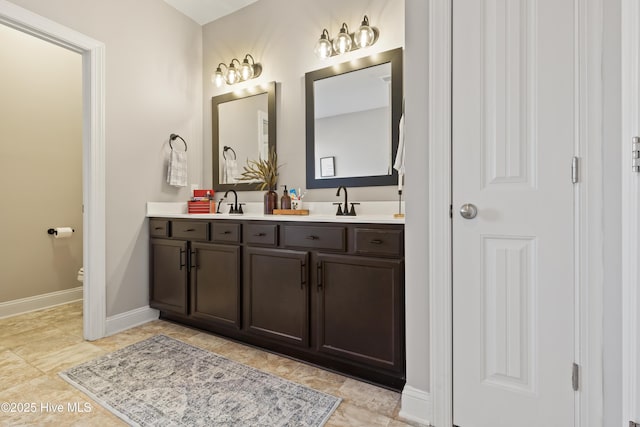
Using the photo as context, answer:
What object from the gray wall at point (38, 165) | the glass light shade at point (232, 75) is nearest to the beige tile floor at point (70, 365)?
the gray wall at point (38, 165)

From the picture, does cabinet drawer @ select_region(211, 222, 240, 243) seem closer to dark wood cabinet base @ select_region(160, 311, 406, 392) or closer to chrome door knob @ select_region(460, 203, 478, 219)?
dark wood cabinet base @ select_region(160, 311, 406, 392)

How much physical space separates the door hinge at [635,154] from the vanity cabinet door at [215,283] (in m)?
2.01

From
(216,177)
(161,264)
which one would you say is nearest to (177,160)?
(216,177)

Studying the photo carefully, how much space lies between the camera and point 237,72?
2.96 m

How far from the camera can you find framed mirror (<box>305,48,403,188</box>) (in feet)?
7.50

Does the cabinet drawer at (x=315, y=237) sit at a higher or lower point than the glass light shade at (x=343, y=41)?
lower

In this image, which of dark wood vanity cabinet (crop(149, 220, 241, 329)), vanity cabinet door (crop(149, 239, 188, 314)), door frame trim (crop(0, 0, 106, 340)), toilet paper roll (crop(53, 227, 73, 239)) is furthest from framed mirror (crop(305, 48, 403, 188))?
toilet paper roll (crop(53, 227, 73, 239))

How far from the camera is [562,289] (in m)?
1.20

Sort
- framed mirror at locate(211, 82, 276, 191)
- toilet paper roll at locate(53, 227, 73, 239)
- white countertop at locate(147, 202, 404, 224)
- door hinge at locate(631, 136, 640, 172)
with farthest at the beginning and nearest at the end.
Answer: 1. toilet paper roll at locate(53, 227, 73, 239)
2. framed mirror at locate(211, 82, 276, 191)
3. white countertop at locate(147, 202, 404, 224)
4. door hinge at locate(631, 136, 640, 172)

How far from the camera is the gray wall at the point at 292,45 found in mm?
2336

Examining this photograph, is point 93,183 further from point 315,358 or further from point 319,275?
point 315,358

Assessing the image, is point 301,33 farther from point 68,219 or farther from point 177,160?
point 68,219

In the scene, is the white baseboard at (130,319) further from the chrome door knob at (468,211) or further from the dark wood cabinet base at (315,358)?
the chrome door knob at (468,211)

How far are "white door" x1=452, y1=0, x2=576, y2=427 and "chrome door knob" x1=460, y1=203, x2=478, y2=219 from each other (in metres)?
Result: 0.02
